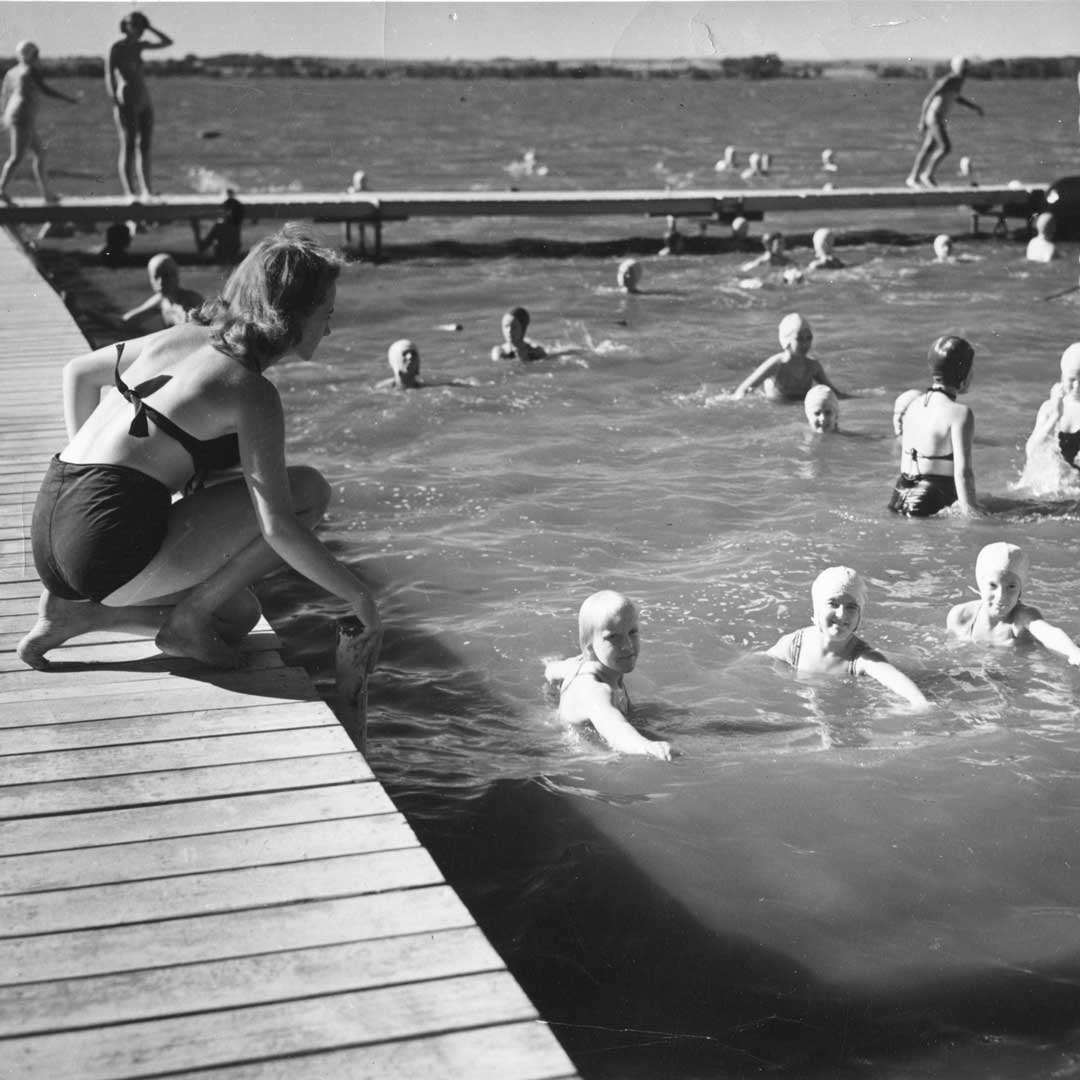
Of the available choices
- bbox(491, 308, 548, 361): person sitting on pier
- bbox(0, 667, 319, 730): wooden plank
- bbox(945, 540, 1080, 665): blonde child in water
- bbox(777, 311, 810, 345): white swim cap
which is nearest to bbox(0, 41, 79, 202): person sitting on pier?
bbox(491, 308, 548, 361): person sitting on pier

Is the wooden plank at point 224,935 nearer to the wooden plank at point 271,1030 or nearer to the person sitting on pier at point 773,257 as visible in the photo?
the wooden plank at point 271,1030

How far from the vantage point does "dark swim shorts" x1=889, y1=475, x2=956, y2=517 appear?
332 inches

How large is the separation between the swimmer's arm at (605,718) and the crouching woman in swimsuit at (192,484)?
4.46 ft

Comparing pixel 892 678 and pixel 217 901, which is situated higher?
pixel 217 901

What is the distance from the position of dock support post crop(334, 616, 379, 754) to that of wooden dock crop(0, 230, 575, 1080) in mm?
130

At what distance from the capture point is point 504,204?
19562mm

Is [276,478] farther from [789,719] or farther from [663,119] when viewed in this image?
[663,119]

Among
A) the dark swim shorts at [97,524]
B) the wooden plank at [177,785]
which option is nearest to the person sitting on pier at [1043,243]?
the dark swim shorts at [97,524]

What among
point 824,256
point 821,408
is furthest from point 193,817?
point 824,256

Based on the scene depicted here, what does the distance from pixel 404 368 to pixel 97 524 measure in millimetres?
8008

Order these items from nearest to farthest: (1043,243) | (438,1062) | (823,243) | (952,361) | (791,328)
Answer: (438,1062)
(952,361)
(791,328)
(823,243)
(1043,243)

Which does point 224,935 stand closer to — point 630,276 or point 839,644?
point 839,644

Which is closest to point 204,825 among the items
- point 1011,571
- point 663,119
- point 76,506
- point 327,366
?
point 76,506

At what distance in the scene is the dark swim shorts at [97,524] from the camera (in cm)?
424
